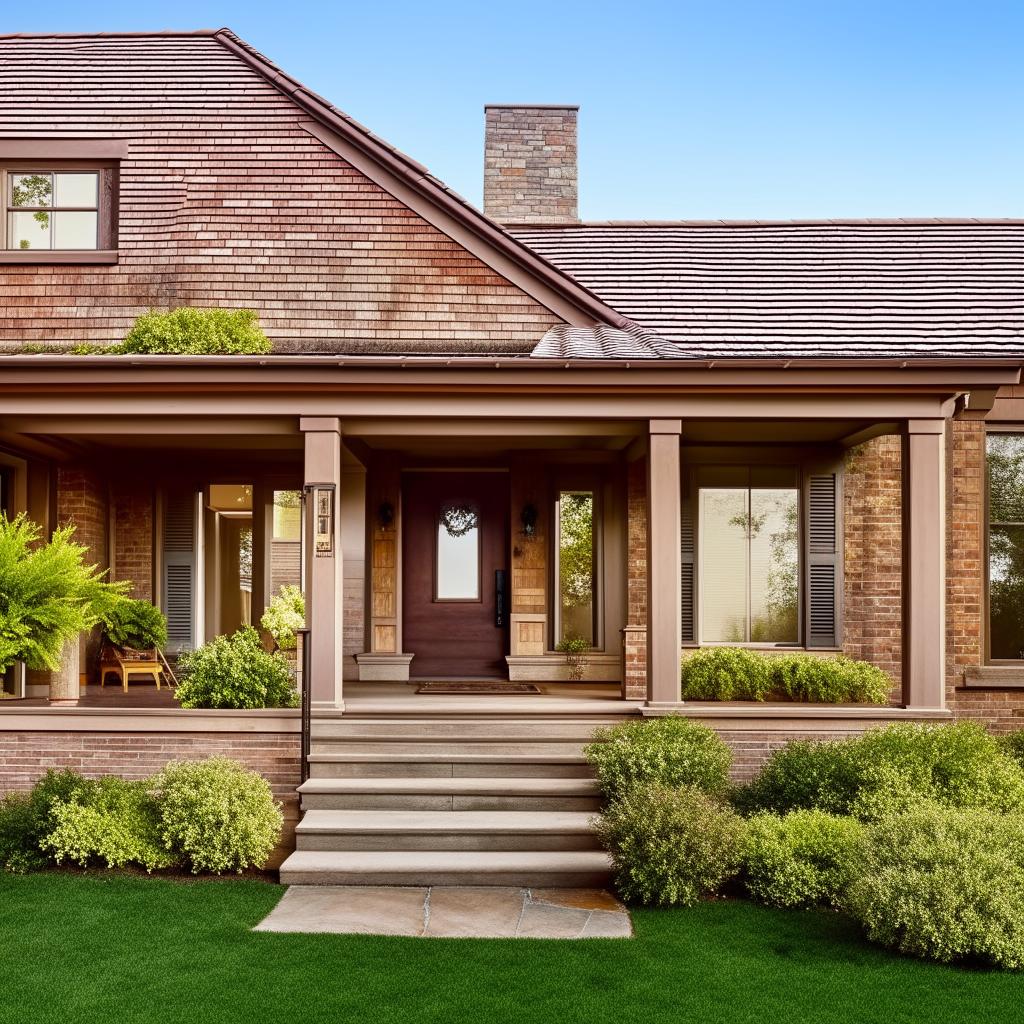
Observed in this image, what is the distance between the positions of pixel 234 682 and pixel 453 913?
311 cm

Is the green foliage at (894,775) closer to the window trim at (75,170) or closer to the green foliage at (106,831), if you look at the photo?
the green foliage at (106,831)

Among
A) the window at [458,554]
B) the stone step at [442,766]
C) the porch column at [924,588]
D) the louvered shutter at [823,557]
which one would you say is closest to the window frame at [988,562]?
the louvered shutter at [823,557]

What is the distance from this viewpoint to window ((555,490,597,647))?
39.3ft

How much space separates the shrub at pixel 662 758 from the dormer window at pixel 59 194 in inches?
294

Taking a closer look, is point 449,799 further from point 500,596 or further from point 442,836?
point 500,596

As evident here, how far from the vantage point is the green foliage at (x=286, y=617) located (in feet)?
32.0

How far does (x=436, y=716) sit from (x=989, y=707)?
5.39 m

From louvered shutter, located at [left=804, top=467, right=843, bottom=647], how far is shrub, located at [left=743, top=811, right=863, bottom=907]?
14.2 ft

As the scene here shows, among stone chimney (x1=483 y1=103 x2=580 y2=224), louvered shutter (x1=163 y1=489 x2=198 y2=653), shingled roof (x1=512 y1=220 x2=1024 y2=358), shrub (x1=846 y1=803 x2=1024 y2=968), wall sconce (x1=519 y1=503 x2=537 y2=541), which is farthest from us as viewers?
stone chimney (x1=483 y1=103 x2=580 y2=224)

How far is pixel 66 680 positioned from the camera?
9031mm

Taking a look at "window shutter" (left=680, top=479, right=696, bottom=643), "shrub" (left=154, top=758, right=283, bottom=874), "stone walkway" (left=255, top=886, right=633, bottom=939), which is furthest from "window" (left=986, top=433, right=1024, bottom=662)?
"shrub" (left=154, top=758, right=283, bottom=874)

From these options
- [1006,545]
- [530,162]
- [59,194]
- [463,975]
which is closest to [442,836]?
[463,975]

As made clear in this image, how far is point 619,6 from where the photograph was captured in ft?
102

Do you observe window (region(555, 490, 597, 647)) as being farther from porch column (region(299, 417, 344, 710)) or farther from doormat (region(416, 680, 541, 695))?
porch column (region(299, 417, 344, 710))
